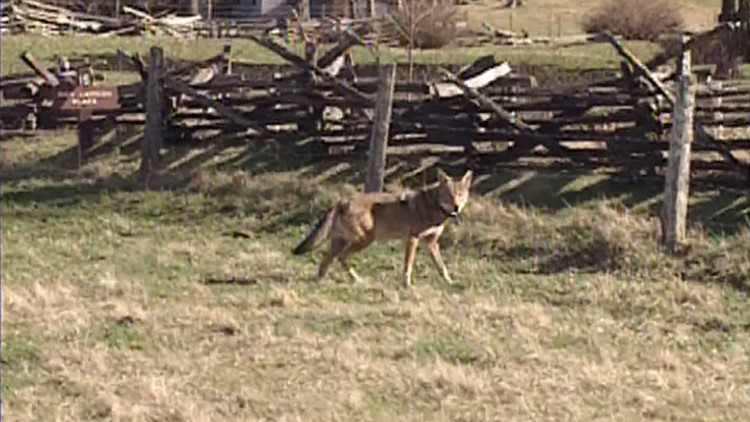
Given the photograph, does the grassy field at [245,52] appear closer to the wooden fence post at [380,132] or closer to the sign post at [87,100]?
the sign post at [87,100]

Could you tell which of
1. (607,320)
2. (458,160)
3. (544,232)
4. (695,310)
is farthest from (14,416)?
(458,160)

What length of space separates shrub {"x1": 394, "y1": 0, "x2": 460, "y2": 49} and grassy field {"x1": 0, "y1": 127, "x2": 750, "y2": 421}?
18.7 metres

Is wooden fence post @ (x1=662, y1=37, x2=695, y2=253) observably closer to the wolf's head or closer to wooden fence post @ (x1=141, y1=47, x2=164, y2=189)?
the wolf's head

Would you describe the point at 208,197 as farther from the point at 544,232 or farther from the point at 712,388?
the point at 712,388

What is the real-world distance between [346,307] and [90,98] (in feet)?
24.8

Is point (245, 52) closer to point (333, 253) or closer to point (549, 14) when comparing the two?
point (333, 253)

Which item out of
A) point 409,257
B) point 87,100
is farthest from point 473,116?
point 409,257

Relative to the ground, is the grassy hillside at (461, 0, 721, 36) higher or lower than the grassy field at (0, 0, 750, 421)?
higher

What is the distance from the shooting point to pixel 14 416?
7211 mm

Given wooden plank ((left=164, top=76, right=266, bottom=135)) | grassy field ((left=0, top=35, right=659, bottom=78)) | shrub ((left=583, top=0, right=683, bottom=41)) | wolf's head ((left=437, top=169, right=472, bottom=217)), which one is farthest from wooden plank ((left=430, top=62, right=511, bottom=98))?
shrub ((left=583, top=0, right=683, bottom=41))

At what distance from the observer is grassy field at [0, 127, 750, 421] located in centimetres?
766

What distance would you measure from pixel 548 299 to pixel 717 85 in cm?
605

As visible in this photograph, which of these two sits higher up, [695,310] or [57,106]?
[57,106]

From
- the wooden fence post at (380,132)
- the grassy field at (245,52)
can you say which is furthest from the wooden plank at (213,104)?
the grassy field at (245,52)
